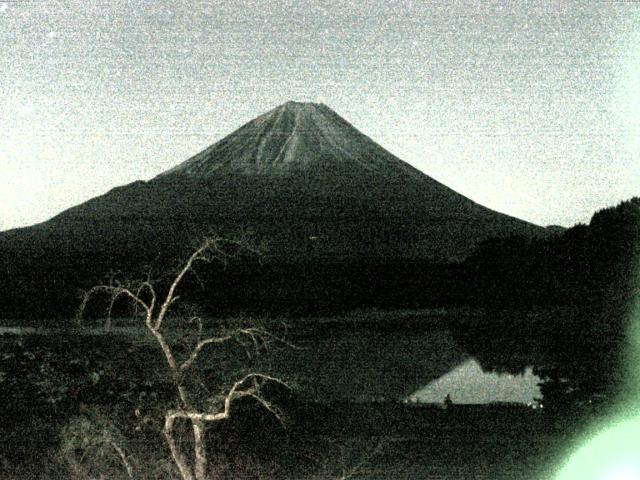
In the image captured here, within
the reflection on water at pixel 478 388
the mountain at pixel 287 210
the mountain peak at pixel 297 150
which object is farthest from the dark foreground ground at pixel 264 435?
the mountain peak at pixel 297 150

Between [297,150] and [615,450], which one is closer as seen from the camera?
[615,450]

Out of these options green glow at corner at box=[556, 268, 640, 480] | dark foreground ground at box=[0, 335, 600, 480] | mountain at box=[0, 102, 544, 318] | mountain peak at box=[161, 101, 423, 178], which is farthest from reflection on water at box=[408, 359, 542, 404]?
mountain peak at box=[161, 101, 423, 178]

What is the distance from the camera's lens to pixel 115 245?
132 m

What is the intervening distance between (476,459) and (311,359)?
1982 cm

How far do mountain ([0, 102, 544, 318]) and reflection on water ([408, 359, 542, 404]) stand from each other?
73.1 metres

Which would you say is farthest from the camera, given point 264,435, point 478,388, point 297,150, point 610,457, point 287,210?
point 297,150

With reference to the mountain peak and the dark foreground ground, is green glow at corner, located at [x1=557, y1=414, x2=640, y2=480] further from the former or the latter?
the mountain peak

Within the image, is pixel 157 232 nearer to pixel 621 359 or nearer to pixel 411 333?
pixel 411 333

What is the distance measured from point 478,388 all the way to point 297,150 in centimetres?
14633

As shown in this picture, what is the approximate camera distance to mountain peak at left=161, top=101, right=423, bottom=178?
566 ft

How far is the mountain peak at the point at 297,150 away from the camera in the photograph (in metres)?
172

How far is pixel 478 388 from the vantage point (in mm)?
35906

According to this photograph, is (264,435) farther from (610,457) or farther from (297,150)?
(297,150)

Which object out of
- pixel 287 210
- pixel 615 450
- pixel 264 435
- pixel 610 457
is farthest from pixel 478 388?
pixel 287 210
